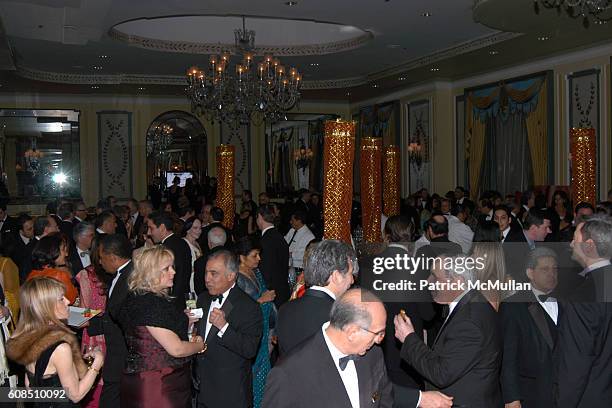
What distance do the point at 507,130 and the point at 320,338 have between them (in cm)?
1189

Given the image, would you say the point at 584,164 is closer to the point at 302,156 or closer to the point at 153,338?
the point at 153,338

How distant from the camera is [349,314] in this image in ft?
8.13

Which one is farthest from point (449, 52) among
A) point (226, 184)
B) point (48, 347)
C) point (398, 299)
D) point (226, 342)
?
point (48, 347)

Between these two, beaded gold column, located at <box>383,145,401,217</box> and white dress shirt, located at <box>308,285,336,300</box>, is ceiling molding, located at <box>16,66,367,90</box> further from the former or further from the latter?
white dress shirt, located at <box>308,285,336,300</box>

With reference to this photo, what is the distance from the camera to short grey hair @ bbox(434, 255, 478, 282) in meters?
3.30

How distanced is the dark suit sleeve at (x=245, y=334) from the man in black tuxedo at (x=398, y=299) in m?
0.63

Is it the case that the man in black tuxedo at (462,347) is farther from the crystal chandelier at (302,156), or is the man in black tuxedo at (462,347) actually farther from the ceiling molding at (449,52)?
the crystal chandelier at (302,156)

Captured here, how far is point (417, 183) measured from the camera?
16469 millimetres

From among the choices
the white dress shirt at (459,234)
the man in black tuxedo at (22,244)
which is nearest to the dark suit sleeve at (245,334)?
the man in black tuxedo at (22,244)

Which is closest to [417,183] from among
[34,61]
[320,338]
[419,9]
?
[419,9]

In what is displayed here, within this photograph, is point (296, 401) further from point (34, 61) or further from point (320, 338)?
point (34, 61)

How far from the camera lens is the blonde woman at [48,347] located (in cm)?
334

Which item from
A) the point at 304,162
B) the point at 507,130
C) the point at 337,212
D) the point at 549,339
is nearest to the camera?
the point at 549,339

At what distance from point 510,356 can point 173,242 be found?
3480 millimetres
